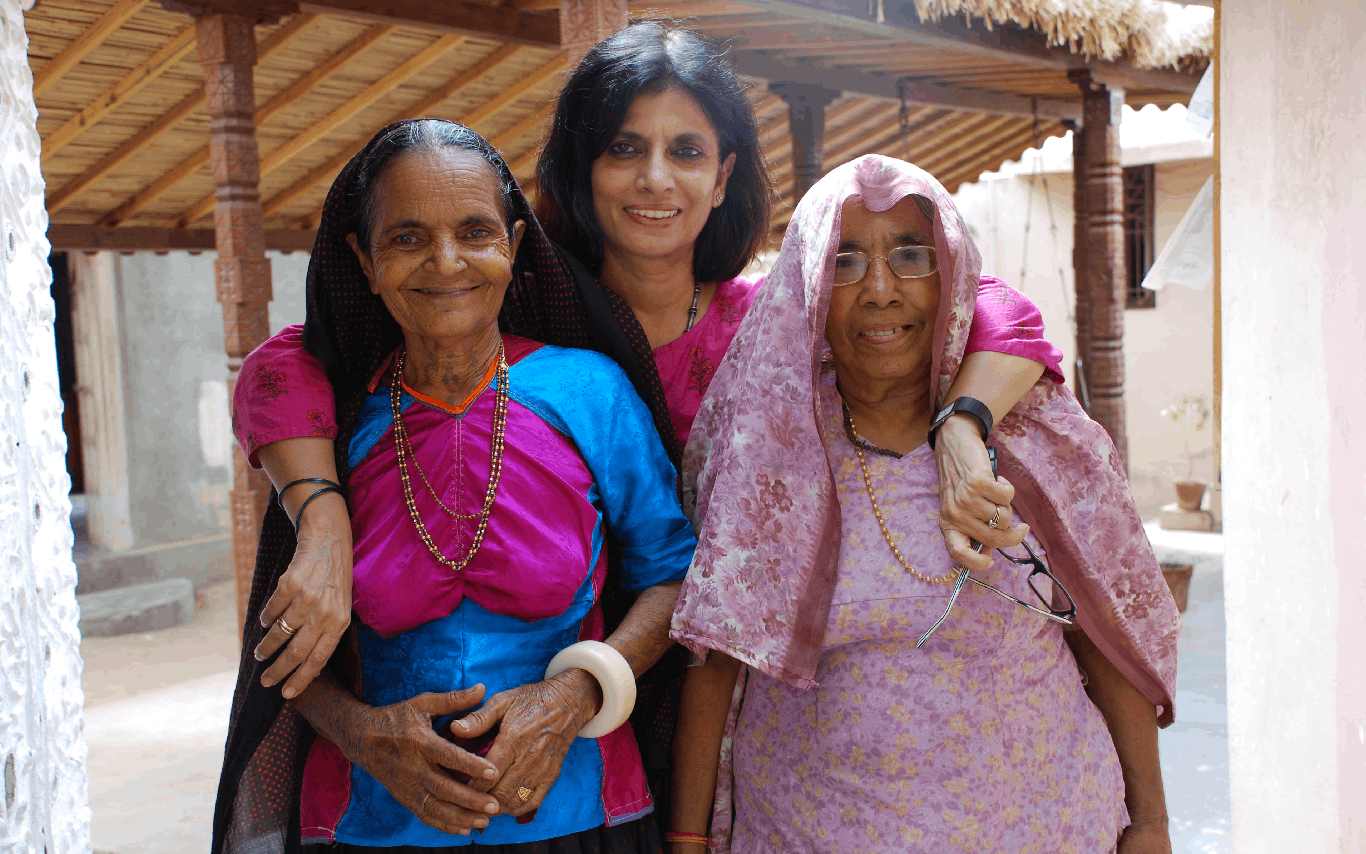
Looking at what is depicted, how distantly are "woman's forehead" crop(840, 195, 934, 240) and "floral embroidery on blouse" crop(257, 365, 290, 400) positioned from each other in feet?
2.96

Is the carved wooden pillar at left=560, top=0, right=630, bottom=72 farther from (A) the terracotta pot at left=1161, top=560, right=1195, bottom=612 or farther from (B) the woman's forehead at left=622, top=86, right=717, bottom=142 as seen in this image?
(A) the terracotta pot at left=1161, top=560, right=1195, bottom=612

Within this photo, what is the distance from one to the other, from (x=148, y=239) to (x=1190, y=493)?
9.40 m

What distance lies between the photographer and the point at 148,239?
737 cm

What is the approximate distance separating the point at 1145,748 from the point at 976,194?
1248 centimetres

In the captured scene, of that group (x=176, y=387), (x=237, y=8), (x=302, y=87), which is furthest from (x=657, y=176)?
(x=176, y=387)

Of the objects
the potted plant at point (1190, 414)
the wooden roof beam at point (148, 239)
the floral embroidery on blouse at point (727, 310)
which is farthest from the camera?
the potted plant at point (1190, 414)

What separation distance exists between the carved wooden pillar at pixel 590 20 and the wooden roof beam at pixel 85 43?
246cm

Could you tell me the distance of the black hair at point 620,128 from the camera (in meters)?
1.97

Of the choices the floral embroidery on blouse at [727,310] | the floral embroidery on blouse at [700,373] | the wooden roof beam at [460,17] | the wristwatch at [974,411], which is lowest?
the wristwatch at [974,411]

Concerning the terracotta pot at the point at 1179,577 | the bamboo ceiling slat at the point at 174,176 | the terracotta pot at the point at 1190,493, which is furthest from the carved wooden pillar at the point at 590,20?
the terracotta pot at the point at 1190,493

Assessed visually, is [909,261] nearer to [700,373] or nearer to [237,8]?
[700,373]

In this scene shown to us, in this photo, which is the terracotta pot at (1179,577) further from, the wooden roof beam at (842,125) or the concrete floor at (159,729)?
the concrete floor at (159,729)

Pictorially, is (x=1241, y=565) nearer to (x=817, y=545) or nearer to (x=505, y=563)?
(x=817, y=545)

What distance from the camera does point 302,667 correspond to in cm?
152
